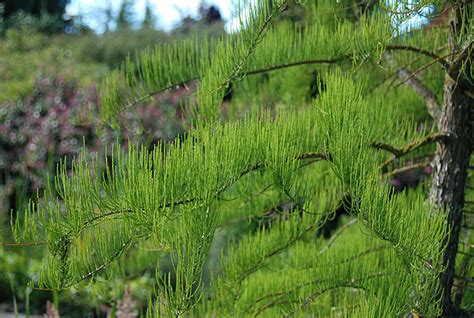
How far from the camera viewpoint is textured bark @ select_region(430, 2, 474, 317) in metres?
1.77

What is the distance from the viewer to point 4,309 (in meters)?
4.66

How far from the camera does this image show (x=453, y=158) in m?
1.80

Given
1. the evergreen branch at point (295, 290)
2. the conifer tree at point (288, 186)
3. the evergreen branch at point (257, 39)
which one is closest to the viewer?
the conifer tree at point (288, 186)

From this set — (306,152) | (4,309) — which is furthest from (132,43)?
(306,152)

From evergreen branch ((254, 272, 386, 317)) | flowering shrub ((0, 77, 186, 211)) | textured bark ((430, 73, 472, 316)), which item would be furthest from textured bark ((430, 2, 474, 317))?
flowering shrub ((0, 77, 186, 211))

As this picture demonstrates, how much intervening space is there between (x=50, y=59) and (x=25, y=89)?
2.74m

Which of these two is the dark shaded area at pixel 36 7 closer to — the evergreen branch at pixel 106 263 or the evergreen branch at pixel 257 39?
the evergreen branch at pixel 257 39

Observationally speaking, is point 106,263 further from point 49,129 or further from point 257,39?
point 49,129

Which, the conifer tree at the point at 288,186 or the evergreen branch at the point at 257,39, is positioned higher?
the evergreen branch at the point at 257,39

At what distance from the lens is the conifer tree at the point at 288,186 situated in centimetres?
131

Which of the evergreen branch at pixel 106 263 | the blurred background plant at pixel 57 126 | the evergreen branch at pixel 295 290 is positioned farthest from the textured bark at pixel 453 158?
the evergreen branch at pixel 106 263

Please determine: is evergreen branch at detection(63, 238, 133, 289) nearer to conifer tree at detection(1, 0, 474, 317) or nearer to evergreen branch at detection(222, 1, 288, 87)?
conifer tree at detection(1, 0, 474, 317)

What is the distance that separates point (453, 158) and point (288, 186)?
0.54 meters

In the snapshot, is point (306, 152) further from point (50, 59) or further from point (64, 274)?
point (50, 59)
